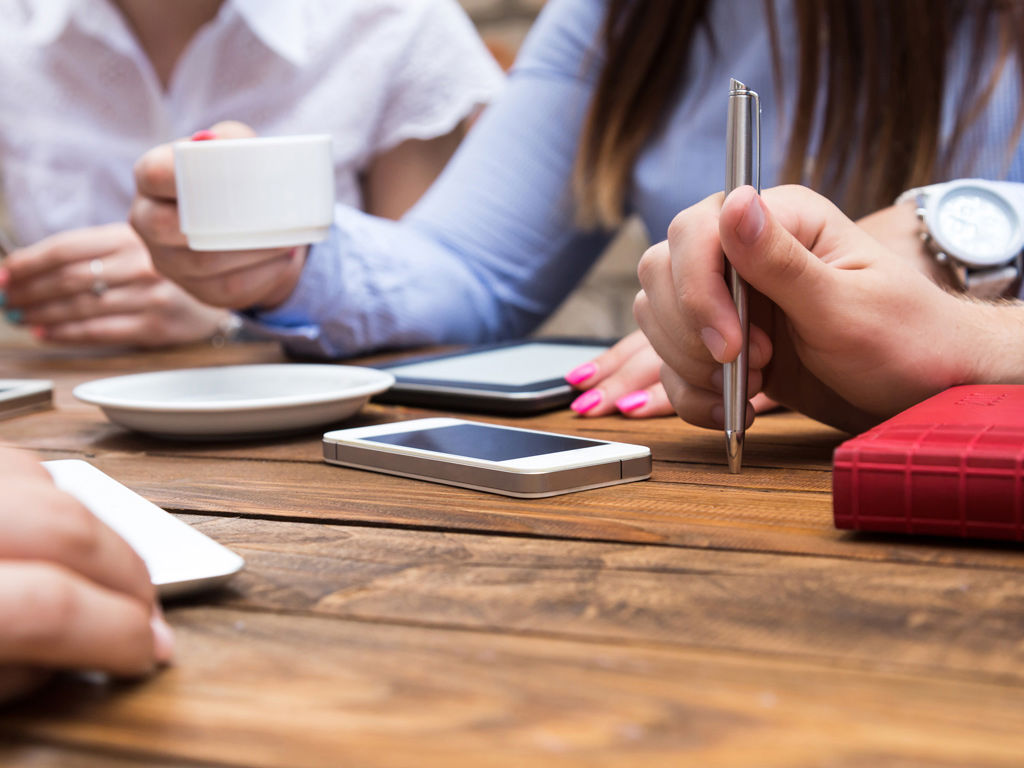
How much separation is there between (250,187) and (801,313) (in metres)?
0.47

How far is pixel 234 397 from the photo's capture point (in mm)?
803

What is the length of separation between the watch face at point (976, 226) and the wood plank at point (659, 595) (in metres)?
0.42

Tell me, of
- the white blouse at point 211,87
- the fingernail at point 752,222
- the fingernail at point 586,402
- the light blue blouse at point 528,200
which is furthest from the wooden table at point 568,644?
the white blouse at point 211,87

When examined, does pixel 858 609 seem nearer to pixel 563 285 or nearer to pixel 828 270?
pixel 828 270

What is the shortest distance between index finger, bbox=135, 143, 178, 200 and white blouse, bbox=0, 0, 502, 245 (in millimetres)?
843

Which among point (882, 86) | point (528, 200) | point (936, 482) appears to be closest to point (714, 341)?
point (936, 482)

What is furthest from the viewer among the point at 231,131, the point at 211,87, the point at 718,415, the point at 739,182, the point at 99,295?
the point at 211,87

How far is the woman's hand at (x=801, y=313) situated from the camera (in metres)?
0.51

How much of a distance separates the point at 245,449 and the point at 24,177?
1402 mm

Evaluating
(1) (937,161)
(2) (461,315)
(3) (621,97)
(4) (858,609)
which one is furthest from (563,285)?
(4) (858,609)

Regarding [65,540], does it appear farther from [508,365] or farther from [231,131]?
[231,131]

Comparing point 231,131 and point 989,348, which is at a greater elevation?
point 231,131

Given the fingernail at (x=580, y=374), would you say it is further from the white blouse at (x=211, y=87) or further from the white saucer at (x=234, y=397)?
the white blouse at (x=211, y=87)

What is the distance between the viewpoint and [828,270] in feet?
1.69
